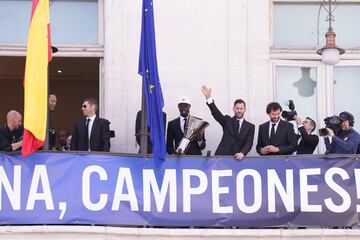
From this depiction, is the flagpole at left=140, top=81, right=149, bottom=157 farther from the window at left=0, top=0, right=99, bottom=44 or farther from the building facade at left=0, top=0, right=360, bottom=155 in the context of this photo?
the window at left=0, top=0, right=99, bottom=44

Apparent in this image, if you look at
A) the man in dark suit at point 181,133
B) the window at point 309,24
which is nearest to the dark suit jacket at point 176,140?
the man in dark suit at point 181,133

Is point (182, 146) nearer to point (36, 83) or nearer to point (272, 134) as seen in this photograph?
point (272, 134)

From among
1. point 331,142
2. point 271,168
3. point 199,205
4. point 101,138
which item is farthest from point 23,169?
point 331,142

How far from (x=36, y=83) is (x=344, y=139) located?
16.0 feet

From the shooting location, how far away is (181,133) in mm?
14086

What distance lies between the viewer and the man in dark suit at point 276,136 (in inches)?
534

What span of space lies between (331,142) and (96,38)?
4701mm

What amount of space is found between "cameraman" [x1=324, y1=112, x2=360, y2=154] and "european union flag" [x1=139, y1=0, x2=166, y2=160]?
2.62 m

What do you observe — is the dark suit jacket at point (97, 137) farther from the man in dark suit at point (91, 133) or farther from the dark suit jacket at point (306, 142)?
the dark suit jacket at point (306, 142)

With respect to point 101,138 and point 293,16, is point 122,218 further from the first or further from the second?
point 293,16

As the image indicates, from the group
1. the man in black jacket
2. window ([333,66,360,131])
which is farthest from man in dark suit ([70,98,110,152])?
window ([333,66,360,131])

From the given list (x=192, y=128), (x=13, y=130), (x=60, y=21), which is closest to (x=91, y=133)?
(x=13, y=130)

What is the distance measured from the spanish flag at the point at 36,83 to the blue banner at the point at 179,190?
373mm

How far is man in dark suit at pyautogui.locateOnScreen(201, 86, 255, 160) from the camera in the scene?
13.7 metres
